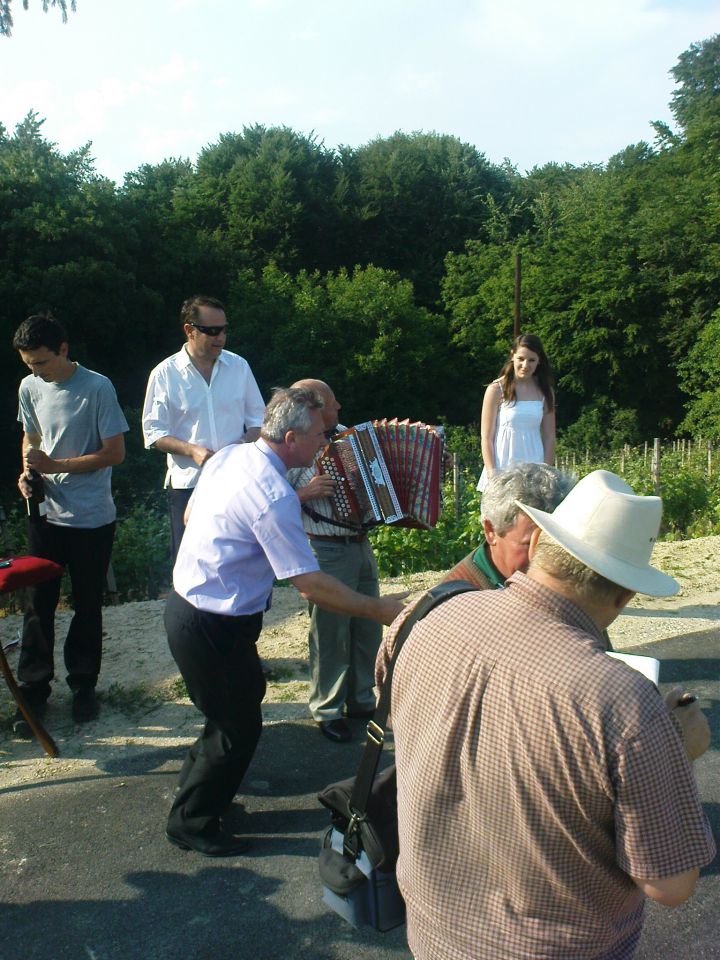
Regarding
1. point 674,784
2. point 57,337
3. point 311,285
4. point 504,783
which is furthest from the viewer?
point 311,285

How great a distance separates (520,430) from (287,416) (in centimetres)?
304

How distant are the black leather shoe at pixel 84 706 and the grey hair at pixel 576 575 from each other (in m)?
3.92

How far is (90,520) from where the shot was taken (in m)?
5.09

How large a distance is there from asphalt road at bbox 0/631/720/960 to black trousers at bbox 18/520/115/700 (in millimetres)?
698

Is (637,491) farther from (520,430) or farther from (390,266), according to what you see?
(390,266)

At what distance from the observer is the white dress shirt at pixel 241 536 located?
130 inches

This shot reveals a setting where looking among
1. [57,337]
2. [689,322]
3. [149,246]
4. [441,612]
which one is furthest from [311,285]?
[441,612]

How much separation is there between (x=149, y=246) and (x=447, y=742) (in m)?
34.3

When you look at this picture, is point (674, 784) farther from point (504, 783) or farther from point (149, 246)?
point (149, 246)

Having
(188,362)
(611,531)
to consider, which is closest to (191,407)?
(188,362)

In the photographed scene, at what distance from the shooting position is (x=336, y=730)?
4852 millimetres

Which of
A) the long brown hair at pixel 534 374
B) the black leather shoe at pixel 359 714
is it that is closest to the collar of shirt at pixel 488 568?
the black leather shoe at pixel 359 714

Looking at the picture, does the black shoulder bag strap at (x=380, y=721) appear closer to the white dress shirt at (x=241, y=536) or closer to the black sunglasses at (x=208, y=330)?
the white dress shirt at (x=241, y=536)

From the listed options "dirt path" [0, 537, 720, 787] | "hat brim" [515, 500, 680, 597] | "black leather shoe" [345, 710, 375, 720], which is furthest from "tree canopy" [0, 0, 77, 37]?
"hat brim" [515, 500, 680, 597]
